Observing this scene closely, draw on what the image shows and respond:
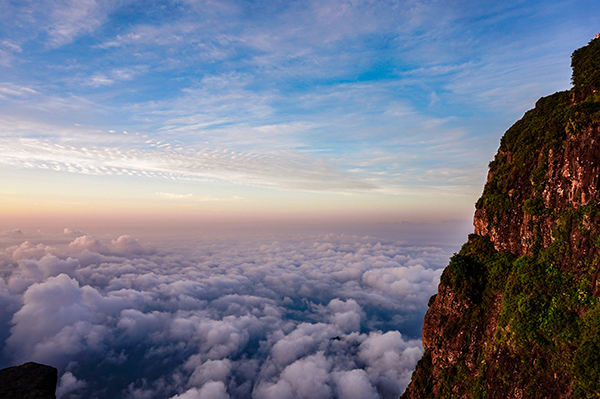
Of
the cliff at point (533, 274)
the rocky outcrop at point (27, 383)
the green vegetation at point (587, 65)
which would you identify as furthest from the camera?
the green vegetation at point (587, 65)

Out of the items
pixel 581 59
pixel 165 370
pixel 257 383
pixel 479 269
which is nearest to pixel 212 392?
pixel 257 383

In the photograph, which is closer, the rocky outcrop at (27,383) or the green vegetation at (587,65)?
the rocky outcrop at (27,383)

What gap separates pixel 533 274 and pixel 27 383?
3762 centimetres

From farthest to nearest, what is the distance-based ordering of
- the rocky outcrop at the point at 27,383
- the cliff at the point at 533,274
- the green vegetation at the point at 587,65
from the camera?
the green vegetation at the point at 587,65
the cliff at the point at 533,274
the rocky outcrop at the point at 27,383

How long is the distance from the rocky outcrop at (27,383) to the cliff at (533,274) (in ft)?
112

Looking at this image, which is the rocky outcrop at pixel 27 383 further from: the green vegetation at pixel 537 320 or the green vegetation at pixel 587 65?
the green vegetation at pixel 587 65

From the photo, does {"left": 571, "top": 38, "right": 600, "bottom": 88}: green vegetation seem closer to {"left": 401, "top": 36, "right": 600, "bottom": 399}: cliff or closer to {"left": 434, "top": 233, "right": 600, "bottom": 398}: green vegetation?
{"left": 401, "top": 36, "right": 600, "bottom": 399}: cliff

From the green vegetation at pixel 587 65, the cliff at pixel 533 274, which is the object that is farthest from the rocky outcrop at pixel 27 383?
the green vegetation at pixel 587 65

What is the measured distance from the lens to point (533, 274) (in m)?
24.5

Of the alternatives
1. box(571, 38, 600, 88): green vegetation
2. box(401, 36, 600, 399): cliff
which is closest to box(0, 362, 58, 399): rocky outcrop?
box(401, 36, 600, 399): cliff

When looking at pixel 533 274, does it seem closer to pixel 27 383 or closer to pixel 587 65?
pixel 587 65

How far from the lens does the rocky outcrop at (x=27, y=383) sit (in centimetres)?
956

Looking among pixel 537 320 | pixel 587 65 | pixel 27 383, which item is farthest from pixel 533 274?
pixel 27 383

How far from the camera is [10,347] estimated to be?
652 feet
